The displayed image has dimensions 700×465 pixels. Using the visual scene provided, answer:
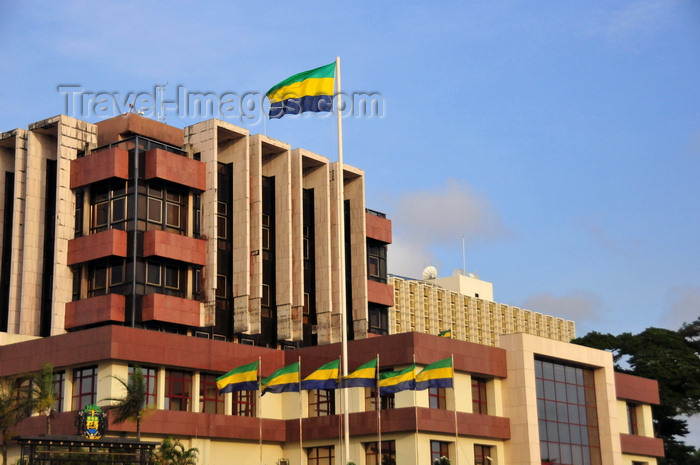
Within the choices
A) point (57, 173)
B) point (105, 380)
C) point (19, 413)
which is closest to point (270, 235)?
point (57, 173)

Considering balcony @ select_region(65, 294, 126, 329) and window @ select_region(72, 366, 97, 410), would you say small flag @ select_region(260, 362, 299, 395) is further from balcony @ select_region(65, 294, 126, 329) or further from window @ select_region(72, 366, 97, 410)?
balcony @ select_region(65, 294, 126, 329)

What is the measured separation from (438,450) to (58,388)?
2521 cm

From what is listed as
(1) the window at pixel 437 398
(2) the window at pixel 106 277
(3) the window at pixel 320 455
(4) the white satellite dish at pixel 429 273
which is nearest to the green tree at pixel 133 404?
(2) the window at pixel 106 277

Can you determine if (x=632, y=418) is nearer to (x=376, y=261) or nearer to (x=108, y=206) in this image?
(x=376, y=261)

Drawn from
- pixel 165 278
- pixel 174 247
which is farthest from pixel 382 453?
pixel 174 247

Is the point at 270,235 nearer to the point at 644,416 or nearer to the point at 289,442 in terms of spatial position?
the point at 289,442

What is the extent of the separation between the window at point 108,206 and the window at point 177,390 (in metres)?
12.4

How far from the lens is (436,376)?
63.3 metres

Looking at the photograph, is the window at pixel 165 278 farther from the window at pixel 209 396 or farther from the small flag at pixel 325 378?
the small flag at pixel 325 378

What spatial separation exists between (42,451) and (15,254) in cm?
2914

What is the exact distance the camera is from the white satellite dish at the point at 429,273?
557 feet

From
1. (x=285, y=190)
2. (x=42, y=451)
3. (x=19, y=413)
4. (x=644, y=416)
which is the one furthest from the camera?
(x=644, y=416)

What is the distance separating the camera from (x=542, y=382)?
2928 inches

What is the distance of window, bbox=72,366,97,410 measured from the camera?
65.4 m
